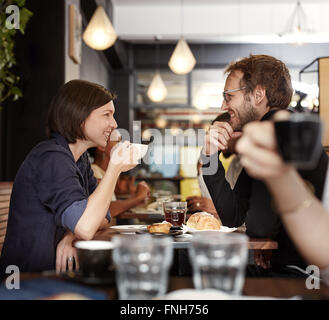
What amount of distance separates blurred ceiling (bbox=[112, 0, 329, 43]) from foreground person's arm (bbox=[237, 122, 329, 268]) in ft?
23.3

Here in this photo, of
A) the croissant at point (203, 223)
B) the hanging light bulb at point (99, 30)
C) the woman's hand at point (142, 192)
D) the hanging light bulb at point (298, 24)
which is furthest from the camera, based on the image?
the hanging light bulb at point (298, 24)

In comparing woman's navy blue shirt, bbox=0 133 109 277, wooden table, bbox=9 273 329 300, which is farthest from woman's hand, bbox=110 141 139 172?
wooden table, bbox=9 273 329 300

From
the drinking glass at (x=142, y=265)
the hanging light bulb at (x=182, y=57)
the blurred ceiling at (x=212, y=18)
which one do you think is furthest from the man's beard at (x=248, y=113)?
the blurred ceiling at (x=212, y=18)

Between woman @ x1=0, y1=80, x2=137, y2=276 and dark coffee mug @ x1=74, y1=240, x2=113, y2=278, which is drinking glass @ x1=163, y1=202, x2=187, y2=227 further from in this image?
dark coffee mug @ x1=74, y1=240, x2=113, y2=278

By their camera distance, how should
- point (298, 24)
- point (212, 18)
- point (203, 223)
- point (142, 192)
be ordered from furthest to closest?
point (212, 18) < point (298, 24) < point (142, 192) < point (203, 223)

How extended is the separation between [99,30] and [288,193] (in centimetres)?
428

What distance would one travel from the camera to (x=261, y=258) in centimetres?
196

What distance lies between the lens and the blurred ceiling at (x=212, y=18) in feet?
25.1

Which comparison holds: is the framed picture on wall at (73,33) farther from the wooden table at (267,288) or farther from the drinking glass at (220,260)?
the drinking glass at (220,260)

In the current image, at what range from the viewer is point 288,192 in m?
0.88

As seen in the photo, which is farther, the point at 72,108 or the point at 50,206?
the point at 72,108

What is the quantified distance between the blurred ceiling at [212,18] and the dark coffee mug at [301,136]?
732cm

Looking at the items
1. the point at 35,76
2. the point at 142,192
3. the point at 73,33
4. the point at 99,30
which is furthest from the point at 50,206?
the point at 99,30

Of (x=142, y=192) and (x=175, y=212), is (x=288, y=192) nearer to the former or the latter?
(x=175, y=212)
